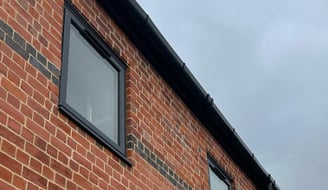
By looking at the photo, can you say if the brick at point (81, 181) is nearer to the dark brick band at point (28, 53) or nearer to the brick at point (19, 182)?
the brick at point (19, 182)

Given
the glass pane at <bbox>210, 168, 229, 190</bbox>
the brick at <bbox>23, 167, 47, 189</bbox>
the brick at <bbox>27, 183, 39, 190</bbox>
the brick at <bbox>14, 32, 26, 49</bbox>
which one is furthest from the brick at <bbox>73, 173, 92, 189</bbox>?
the glass pane at <bbox>210, 168, 229, 190</bbox>

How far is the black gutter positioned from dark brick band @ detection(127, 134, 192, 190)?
1391 millimetres

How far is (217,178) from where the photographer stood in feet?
32.7

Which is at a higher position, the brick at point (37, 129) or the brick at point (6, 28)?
the brick at point (6, 28)

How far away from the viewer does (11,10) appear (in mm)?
5328

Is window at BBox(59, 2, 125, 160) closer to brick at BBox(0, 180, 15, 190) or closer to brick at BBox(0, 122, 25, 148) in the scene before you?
brick at BBox(0, 122, 25, 148)

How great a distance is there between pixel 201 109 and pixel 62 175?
14.2 ft

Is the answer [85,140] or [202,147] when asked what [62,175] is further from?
[202,147]

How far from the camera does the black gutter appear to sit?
7441 mm

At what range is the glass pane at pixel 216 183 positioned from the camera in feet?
31.6

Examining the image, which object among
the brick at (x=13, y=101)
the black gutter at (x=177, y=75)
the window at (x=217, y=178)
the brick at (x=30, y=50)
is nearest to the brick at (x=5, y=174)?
the brick at (x=13, y=101)

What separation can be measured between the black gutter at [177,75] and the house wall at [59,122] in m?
0.15

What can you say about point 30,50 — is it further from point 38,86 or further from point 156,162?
Answer: point 156,162

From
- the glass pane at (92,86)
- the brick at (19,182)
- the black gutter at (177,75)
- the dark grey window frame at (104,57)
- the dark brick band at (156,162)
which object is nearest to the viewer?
the brick at (19,182)
